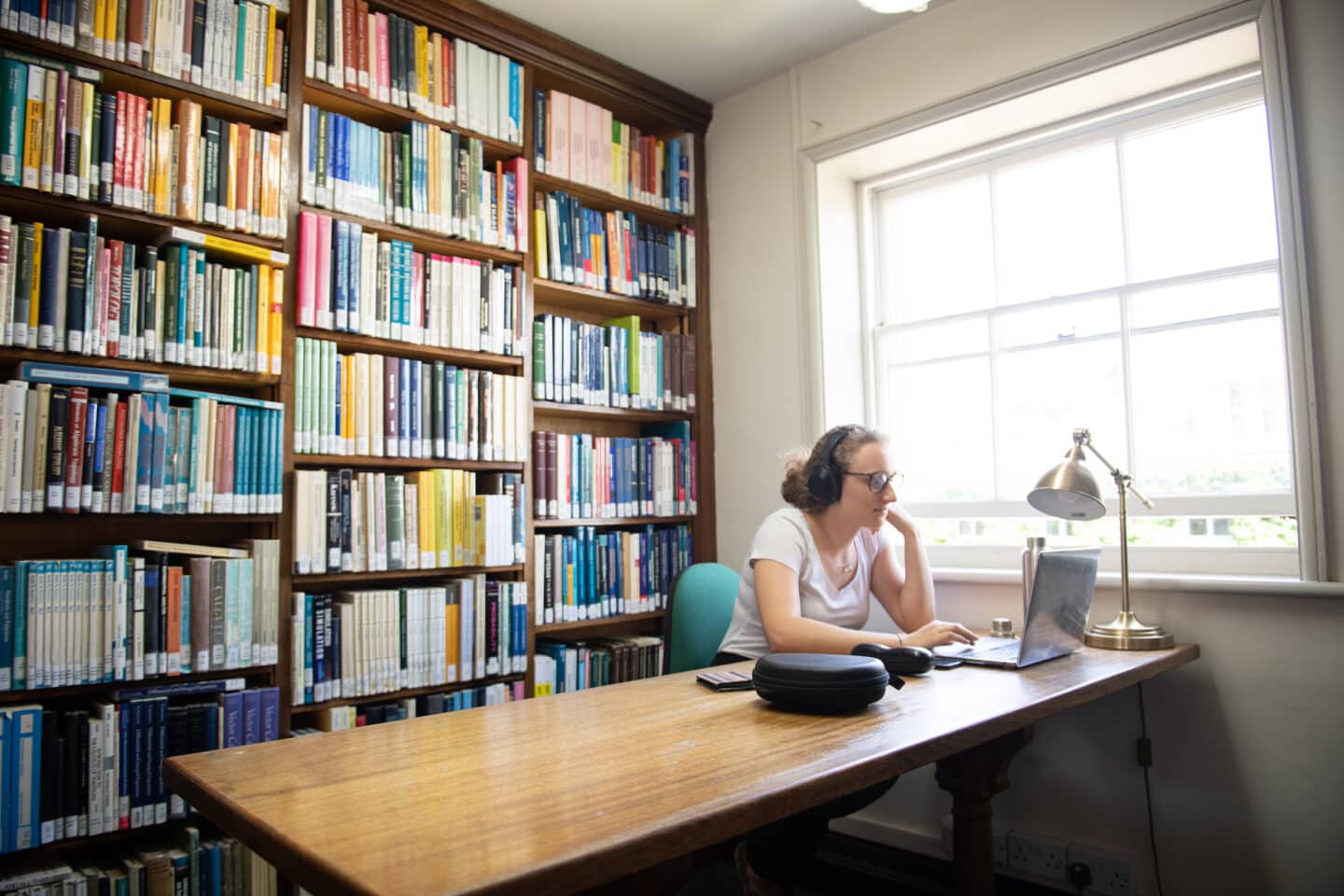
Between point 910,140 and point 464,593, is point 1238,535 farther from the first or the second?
point 464,593

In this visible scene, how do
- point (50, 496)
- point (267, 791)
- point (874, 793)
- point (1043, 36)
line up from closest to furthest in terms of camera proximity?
point (267, 791) < point (50, 496) < point (874, 793) < point (1043, 36)

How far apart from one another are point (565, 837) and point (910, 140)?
2.72 m

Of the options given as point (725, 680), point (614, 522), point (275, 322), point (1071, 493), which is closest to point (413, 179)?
point (275, 322)

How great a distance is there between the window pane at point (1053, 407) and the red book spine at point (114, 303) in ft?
8.19

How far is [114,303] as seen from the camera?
2.08 meters

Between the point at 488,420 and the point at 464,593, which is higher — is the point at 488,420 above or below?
above

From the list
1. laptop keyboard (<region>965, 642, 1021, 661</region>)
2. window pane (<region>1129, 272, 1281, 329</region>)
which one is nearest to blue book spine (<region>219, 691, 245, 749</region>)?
laptop keyboard (<region>965, 642, 1021, 661</region>)

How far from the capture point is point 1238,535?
97.4 inches

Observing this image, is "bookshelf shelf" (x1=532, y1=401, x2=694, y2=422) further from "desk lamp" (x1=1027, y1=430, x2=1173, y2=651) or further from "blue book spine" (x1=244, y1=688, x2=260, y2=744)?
"desk lamp" (x1=1027, y1=430, x2=1173, y2=651)

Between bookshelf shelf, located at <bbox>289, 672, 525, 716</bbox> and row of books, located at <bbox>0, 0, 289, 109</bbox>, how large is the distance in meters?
1.59

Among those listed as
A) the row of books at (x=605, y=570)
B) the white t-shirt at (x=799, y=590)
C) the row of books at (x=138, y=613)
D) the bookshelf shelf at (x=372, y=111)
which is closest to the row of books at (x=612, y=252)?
the bookshelf shelf at (x=372, y=111)

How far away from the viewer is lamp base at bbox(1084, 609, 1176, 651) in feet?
7.34

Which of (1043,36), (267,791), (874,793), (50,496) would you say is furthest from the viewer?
(1043,36)

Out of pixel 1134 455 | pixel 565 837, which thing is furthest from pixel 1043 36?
pixel 565 837
